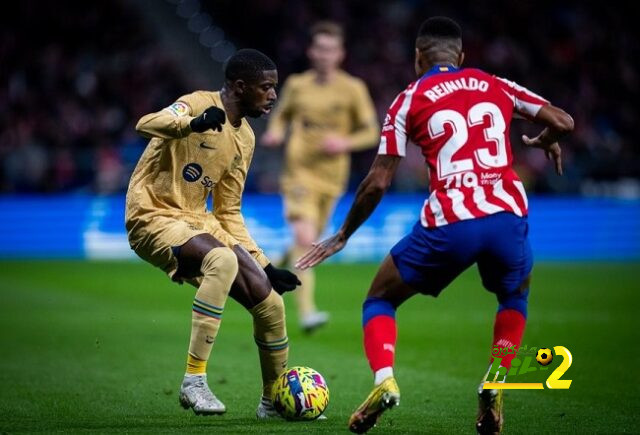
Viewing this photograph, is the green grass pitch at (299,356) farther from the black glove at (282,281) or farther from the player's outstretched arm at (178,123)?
the player's outstretched arm at (178,123)

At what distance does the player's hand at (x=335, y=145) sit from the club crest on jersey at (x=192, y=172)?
4.74m

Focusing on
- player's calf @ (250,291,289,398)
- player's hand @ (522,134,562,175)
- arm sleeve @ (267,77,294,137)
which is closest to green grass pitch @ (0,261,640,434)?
player's calf @ (250,291,289,398)

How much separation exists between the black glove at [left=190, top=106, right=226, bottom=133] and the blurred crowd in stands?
571 inches

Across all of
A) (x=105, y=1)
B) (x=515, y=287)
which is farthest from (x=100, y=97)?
(x=515, y=287)

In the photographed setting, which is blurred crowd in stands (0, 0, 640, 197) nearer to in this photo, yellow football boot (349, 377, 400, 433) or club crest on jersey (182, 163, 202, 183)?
club crest on jersey (182, 163, 202, 183)

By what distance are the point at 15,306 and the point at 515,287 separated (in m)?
8.45

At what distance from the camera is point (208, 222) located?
6.79 meters

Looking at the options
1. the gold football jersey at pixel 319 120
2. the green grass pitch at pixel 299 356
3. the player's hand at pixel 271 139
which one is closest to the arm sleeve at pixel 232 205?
the green grass pitch at pixel 299 356

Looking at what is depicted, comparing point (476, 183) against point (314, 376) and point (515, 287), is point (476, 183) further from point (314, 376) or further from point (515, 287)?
point (314, 376)

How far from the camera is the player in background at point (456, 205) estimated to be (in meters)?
5.55

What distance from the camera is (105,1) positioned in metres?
25.2

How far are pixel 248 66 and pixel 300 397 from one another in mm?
1970

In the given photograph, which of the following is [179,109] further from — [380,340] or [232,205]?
[380,340]

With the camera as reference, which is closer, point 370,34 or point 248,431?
point 248,431
